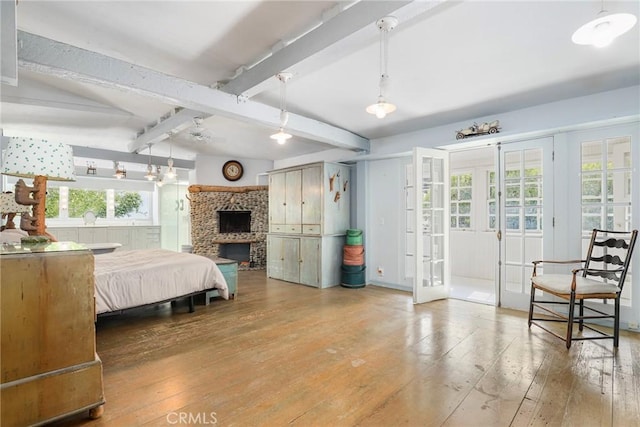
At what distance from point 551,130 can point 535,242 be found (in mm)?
1301

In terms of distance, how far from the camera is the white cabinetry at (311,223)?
5.04 m

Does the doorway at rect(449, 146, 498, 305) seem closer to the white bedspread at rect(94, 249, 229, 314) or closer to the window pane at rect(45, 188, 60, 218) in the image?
the white bedspread at rect(94, 249, 229, 314)

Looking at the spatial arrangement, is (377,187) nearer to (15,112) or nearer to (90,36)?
(90,36)

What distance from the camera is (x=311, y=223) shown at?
5.18m

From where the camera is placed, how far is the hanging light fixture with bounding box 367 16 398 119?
1975mm

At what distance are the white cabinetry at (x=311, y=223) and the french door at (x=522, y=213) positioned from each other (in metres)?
2.38

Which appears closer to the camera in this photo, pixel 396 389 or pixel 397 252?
pixel 396 389

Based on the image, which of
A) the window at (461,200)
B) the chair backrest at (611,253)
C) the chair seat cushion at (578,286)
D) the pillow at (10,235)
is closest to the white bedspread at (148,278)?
the pillow at (10,235)

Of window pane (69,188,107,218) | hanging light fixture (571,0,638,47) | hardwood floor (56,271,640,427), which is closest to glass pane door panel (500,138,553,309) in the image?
hardwood floor (56,271,640,427)

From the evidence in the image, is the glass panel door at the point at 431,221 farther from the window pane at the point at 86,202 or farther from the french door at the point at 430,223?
the window pane at the point at 86,202

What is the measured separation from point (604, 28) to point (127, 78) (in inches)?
131

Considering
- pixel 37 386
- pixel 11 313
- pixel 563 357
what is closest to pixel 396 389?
pixel 563 357

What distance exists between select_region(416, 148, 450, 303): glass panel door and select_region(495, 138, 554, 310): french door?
688mm

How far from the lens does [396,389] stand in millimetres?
Result: 2020
